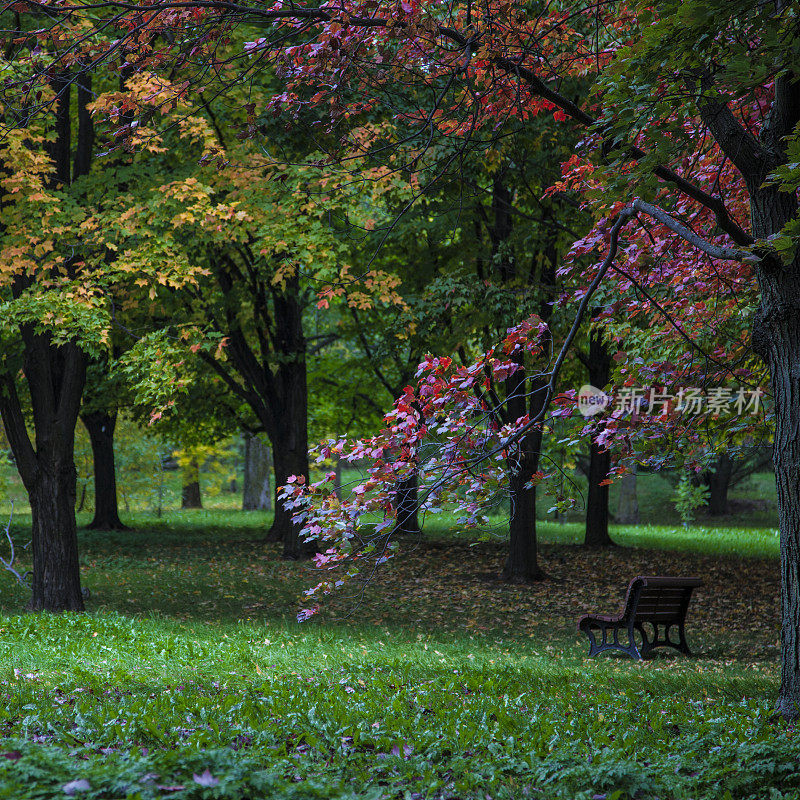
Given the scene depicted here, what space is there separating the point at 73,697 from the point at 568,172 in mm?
6201

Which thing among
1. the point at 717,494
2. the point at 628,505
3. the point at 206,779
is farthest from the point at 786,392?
the point at 717,494

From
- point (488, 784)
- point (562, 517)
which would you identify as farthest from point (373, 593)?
point (562, 517)

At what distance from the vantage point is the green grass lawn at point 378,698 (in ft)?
12.3

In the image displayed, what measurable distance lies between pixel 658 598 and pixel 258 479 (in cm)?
2305

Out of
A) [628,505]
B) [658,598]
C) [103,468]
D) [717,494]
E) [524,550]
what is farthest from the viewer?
[717,494]

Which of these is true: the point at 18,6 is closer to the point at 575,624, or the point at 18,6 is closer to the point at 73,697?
the point at 73,697

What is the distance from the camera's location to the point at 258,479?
30547mm

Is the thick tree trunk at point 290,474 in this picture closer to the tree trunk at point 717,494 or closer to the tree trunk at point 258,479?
the tree trunk at point 258,479

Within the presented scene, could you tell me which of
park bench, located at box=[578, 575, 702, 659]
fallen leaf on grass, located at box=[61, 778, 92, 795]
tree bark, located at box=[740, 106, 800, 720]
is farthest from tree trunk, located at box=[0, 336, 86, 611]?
tree bark, located at box=[740, 106, 800, 720]

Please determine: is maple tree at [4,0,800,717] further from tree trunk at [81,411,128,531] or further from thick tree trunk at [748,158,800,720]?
tree trunk at [81,411,128,531]

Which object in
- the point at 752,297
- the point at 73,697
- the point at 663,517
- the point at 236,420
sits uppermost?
the point at 752,297

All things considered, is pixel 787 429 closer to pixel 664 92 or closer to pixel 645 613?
pixel 664 92

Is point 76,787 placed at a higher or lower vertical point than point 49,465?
lower

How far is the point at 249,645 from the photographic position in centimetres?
868
